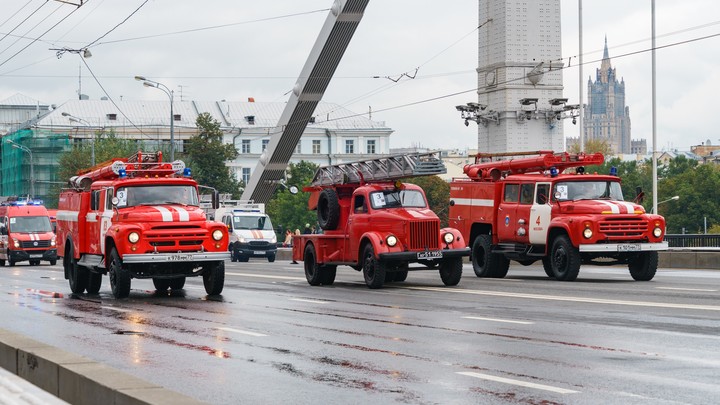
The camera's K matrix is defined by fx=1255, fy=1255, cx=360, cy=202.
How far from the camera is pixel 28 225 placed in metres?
49.4

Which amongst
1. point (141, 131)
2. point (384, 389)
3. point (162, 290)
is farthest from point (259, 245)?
point (141, 131)

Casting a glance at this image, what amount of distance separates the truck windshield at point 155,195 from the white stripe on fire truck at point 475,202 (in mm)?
8156

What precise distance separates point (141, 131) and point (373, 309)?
11478 cm

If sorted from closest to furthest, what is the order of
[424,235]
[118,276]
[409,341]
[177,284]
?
[409,341] < [118,276] < [424,235] < [177,284]

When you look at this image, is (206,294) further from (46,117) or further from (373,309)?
(46,117)

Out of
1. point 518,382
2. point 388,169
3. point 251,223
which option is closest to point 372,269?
point 388,169

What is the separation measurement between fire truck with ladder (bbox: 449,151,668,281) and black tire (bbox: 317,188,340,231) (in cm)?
418

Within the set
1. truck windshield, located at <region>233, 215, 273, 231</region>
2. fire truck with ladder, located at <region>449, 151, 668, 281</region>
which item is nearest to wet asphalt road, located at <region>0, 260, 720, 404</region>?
fire truck with ladder, located at <region>449, 151, 668, 281</region>

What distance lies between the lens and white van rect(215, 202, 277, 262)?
56.2 m

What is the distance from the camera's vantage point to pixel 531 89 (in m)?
49.5

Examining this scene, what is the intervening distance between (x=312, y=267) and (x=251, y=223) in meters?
31.7

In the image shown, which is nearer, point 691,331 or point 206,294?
point 691,331

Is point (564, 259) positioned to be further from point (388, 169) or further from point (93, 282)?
point (93, 282)

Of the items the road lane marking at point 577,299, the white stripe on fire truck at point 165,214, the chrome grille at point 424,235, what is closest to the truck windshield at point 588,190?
the chrome grille at point 424,235
